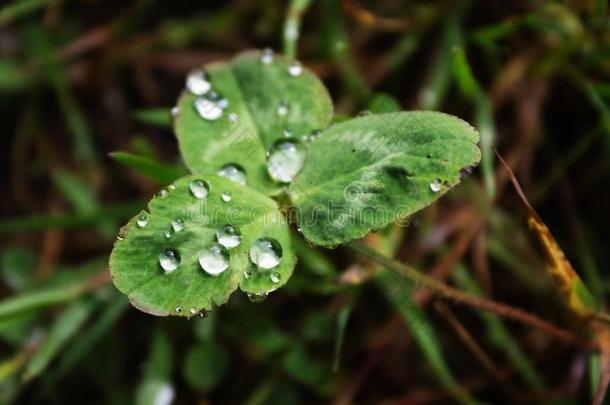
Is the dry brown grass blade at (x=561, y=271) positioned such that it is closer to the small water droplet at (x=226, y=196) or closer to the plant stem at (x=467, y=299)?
the plant stem at (x=467, y=299)

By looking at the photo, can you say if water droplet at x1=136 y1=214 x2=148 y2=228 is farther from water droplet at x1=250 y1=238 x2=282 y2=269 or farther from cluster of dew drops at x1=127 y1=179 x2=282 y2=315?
water droplet at x1=250 y1=238 x2=282 y2=269

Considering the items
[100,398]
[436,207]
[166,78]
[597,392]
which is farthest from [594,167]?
[100,398]

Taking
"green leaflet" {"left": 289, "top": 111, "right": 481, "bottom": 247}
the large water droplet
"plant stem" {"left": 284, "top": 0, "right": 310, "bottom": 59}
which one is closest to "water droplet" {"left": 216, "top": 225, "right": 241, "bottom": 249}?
"green leaflet" {"left": 289, "top": 111, "right": 481, "bottom": 247}

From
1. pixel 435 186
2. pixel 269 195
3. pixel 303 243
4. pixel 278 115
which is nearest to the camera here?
pixel 435 186

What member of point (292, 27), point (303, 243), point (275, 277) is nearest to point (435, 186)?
point (275, 277)

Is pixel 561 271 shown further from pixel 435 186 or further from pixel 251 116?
pixel 251 116

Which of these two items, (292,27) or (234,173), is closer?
(234,173)
